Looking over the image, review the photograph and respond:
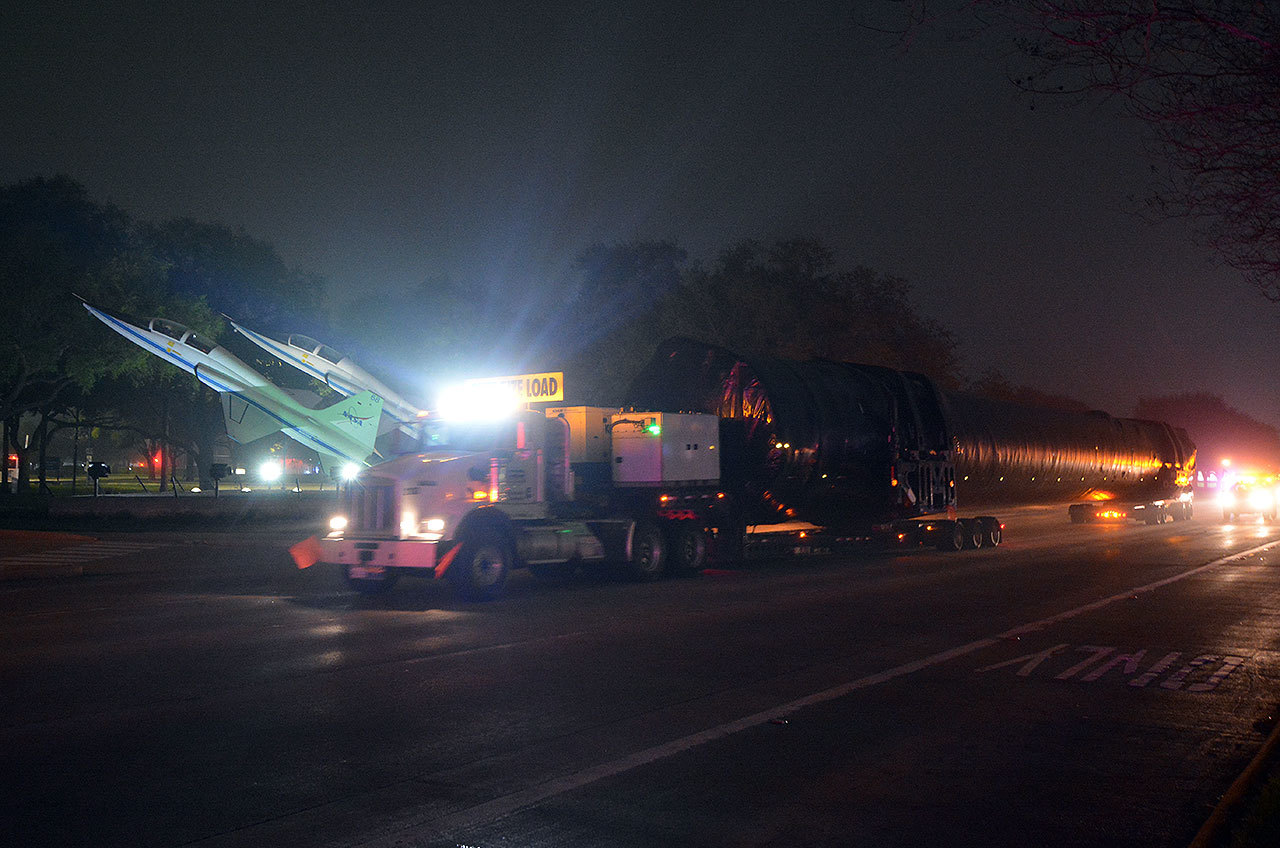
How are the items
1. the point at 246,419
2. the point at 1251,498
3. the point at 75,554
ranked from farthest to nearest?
the point at 1251,498, the point at 246,419, the point at 75,554

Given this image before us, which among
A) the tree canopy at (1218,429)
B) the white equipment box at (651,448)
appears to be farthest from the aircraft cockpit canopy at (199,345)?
the tree canopy at (1218,429)

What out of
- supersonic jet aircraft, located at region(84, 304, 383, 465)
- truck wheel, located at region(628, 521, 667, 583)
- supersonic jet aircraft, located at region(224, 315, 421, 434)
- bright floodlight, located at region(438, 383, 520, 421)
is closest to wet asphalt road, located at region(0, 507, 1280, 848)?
truck wheel, located at region(628, 521, 667, 583)

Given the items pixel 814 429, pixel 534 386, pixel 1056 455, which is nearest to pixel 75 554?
pixel 534 386

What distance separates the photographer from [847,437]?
23.1 meters

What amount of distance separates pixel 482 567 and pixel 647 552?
4073mm

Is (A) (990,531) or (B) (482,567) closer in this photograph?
(B) (482,567)

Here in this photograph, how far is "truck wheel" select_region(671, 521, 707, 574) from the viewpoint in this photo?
20438 mm

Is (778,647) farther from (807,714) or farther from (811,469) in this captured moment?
(811,469)

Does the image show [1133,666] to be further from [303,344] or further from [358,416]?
[303,344]

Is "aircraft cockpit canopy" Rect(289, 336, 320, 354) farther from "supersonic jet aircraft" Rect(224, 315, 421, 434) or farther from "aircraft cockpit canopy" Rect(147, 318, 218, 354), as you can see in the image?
"aircraft cockpit canopy" Rect(147, 318, 218, 354)

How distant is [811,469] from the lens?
73.0ft

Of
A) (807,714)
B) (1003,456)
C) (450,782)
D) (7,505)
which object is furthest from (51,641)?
(7,505)

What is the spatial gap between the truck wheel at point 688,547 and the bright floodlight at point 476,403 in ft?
12.9

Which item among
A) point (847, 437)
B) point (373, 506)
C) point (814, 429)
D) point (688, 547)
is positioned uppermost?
point (814, 429)
